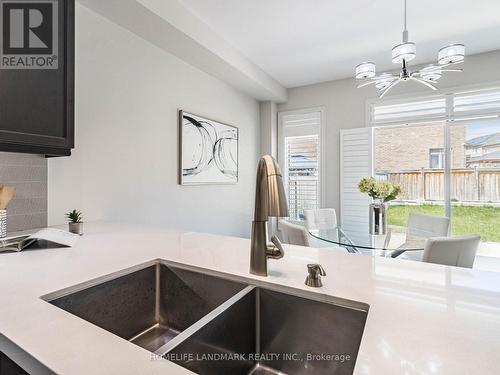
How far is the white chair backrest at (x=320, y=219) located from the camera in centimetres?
307

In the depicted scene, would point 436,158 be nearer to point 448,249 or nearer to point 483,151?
point 483,151

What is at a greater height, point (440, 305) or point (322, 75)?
point (322, 75)

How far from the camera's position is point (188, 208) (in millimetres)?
2896

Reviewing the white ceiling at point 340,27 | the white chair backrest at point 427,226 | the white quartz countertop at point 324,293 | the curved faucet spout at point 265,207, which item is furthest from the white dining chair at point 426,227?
the curved faucet spout at point 265,207

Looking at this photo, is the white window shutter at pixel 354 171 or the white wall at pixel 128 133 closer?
the white wall at pixel 128 133

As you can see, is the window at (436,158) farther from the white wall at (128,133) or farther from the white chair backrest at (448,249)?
the white wall at (128,133)

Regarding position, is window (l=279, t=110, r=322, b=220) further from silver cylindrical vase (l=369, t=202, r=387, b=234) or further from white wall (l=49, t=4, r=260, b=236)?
silver cylindrical vase (l=369, t=202, r=387, b=234)

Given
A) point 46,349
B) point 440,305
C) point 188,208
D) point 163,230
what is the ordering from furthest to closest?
point 188,208, point 163,230, point 440,305, point 46,349

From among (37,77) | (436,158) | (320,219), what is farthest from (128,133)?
(436,158)

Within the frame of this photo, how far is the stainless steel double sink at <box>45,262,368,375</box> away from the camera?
26.1 inches

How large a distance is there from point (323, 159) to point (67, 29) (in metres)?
3.41

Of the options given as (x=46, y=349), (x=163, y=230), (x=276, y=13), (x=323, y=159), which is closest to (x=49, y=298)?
(x=46, y=349)

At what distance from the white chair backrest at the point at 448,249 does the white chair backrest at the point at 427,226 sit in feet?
2.70

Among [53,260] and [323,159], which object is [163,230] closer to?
[53,260]
